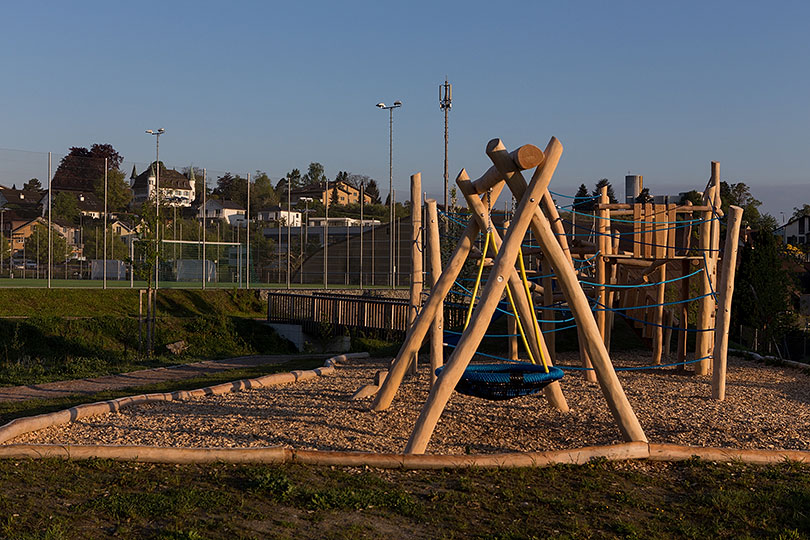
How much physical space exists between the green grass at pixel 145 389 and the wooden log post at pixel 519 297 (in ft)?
16.5

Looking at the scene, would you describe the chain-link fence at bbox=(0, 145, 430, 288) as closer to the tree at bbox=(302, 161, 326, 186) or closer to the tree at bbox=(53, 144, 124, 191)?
the tree at bbox=(53, 144, 124, 191)

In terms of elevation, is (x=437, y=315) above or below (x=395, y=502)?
above

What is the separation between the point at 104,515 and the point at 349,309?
18.5 metres

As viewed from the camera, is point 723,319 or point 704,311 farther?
point 704,311

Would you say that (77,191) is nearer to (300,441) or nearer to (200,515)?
(300,441)

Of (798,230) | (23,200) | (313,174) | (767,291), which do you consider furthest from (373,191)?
(767,291)

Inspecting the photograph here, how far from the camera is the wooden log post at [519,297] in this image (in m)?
7.94

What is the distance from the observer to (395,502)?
5172mm

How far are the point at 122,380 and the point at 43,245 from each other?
20.7 m

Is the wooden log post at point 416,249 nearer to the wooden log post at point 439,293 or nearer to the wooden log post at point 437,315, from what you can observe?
the wooden log post at point 437,315

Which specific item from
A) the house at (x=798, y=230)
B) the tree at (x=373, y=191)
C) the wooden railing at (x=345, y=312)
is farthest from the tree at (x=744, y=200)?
the tree at (x=373, y=191)

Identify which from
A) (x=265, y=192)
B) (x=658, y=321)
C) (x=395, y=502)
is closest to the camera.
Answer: (x=395, y=502)

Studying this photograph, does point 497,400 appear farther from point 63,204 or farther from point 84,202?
point 63,204

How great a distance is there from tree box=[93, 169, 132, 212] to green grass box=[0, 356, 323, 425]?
57.5ft
